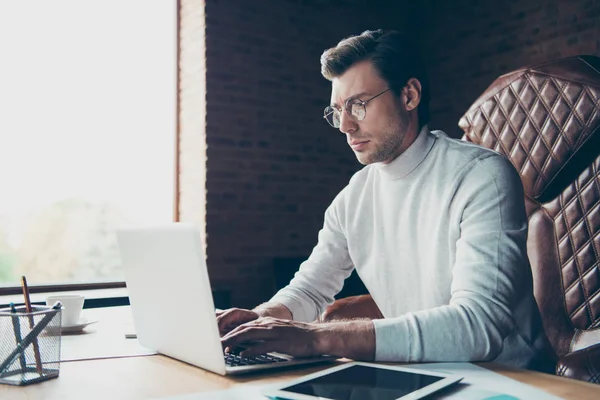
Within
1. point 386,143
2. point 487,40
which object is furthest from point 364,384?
point 487,40

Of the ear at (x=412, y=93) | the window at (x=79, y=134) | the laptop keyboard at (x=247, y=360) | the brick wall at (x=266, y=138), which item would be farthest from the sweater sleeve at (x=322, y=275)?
the window at (x=79, y=134)

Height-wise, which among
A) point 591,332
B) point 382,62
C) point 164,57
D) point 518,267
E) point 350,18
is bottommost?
point 591,332

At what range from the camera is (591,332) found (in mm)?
1694

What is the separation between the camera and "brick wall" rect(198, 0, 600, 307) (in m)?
3.96

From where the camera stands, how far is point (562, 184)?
1.81 m

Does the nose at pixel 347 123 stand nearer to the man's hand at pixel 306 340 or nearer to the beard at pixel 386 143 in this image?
the beard at pixel 386 143

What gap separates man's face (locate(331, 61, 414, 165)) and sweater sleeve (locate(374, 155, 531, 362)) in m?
0.25

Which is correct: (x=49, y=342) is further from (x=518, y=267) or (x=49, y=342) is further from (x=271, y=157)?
(x=271, y=157)

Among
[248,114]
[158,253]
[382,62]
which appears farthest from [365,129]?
[248,114]

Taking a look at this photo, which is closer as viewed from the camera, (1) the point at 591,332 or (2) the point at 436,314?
(2) the point at 436,314

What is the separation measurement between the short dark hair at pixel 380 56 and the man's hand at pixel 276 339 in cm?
84

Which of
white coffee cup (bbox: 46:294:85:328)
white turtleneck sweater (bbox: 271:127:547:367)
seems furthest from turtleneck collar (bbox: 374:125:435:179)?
white coffee cup (bbox: 46:294:85:328)

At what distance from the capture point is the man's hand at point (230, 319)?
4.28ft

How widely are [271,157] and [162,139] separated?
2.53ft
